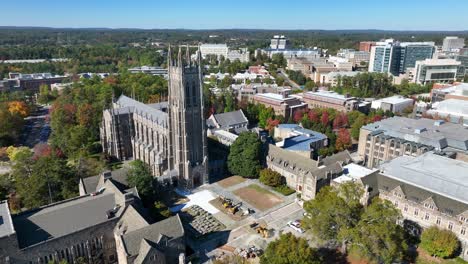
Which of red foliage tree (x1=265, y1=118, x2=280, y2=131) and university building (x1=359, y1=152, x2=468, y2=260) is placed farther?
red foliage tree (x1=265, y1=118, x2=280, y2=131)

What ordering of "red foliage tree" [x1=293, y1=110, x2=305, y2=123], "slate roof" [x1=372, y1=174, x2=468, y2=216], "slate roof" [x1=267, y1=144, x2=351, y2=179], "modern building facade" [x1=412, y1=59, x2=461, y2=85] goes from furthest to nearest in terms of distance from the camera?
"modern building facade" [x1=412, y1=59, x2=461, y2=85] → "red foliage tree" [x1=293, y1=110, x2=305, y2=123] → "slate roof" [x1=267, y1=144, x2=351, y2=179] → "slate roof" [x1=372, y1=174, x2=468, y2=216]

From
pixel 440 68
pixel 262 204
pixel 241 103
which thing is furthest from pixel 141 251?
pixel 440 68

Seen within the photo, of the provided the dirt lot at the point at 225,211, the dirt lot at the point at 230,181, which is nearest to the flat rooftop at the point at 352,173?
the dirt lot at the point at 225,211

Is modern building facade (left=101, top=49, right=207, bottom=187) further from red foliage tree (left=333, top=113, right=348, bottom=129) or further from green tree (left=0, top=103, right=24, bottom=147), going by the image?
red foliage tree (left=333, top=113, right=348, bottom=129)

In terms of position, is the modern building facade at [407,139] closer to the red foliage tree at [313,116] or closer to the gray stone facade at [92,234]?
the red foliage tree at [313,116]

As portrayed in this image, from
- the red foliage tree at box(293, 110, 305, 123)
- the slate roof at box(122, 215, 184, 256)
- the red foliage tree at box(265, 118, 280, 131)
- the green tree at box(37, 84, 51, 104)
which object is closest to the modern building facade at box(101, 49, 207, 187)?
the slate roof at box(122, 215, 184, 256)
